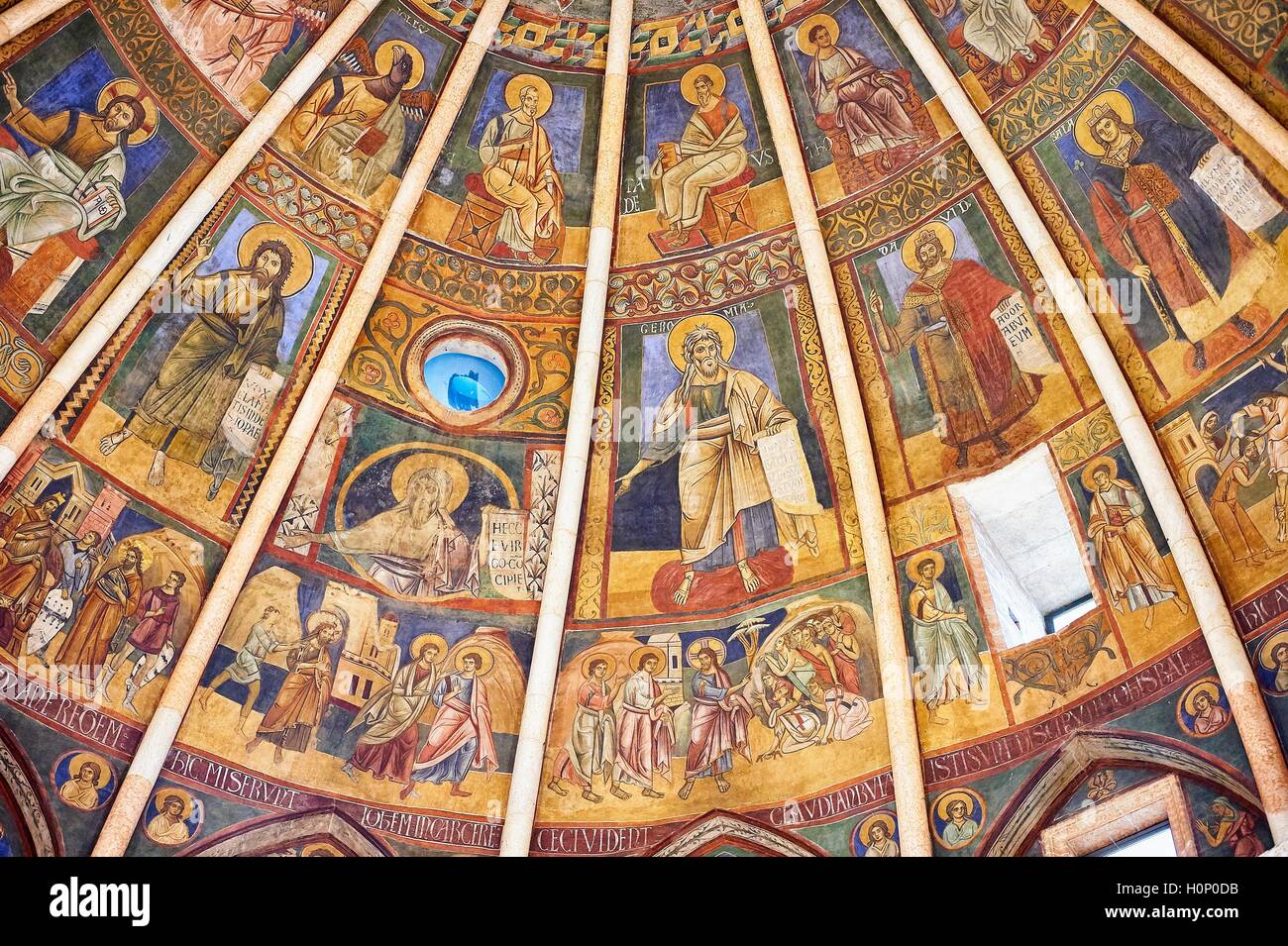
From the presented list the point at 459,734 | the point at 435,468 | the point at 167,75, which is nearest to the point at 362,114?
the point at 167,75

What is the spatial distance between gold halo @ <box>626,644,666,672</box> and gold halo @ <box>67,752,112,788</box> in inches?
206

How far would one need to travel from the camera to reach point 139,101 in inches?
624

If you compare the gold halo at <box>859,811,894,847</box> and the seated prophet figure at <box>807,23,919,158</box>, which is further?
the seated prophet figure at <box>807,23,919,158</box>

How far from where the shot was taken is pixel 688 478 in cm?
1712

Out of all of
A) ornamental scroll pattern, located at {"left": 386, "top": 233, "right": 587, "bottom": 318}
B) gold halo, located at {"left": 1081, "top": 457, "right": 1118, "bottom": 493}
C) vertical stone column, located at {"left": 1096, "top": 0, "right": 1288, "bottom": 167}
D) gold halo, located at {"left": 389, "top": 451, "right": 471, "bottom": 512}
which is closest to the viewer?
vertical stone column, located at {"left": 1096, "top": 0, "right": 1288, "bottom": 167}

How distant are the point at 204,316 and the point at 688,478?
17.7 ft

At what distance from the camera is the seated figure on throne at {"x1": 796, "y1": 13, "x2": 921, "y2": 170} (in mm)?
16594

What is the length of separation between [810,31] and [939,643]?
21.5 feet

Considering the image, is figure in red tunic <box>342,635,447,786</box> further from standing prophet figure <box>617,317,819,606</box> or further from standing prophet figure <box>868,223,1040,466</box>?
standing prophet figure <box>868,223,1040,466</box>

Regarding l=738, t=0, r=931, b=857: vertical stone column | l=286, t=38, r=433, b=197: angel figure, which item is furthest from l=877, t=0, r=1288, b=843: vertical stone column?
l=286, t=38, r=433, b=197: angel figure

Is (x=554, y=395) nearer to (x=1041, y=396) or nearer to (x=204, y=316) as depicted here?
(x=204, y=316)
